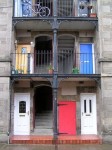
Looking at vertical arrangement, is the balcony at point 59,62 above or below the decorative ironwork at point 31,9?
below

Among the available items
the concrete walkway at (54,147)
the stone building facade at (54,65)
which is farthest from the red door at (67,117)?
the concrete walkway at (54,147)

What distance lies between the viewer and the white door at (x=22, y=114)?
621 inches

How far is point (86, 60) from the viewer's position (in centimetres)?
1614

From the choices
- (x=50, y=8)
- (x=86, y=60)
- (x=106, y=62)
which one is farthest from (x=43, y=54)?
(x=106, y=62)

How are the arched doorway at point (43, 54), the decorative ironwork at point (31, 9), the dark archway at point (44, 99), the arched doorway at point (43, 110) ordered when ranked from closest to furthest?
the decorative ironwork at point (31, 9) < the arched doorway at point (43, 110) < the arched doorway at point (43, 54) < the dark archway at point (44, 99)

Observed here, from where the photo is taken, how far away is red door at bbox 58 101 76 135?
15766 millimetres

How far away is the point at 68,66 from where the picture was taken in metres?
16.5

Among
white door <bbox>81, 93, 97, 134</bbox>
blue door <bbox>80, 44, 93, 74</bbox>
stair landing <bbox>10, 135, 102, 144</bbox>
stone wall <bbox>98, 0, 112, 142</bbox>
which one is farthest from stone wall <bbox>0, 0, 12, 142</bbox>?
stone wall <bbox>98, 0, 112, 142</bbox>

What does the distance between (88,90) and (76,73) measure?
1.75m

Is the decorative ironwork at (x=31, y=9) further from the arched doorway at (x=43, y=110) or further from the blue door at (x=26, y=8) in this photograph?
the arched doorway at (x=43, y=110)

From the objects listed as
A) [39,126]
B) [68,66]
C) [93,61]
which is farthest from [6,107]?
[93,61]

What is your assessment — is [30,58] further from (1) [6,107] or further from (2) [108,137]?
(2) [108,137]

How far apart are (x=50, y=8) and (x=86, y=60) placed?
3730mm

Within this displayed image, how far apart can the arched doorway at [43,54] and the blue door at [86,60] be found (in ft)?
6.02
